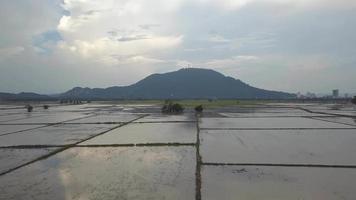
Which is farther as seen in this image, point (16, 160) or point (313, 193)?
point (16, 160)

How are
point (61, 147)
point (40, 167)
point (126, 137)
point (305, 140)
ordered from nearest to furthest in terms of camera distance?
point (40, 167)
point (61, 147)
point (305, 140)
point (126, 137)

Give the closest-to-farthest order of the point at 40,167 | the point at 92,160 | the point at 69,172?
the point at 69,172, the point at 40,167, the point at 92,160

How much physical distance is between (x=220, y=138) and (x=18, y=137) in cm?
776

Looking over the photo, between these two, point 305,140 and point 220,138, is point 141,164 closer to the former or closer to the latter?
point 220,138

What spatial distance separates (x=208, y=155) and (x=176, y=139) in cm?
368

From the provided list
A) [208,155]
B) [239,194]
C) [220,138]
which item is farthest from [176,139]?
[239,194]

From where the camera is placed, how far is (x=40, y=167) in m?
8.78

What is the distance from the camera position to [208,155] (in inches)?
396

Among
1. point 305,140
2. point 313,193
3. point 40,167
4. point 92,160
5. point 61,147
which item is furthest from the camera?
point 305,140

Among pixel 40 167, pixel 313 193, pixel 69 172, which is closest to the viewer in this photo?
pixel 313 193

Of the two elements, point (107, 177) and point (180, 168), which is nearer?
point (107, 177)

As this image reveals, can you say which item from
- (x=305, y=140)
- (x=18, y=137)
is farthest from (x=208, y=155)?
(x=18, y=137)

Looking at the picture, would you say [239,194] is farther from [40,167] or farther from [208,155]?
[40,167]

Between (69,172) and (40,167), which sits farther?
(40,167)
